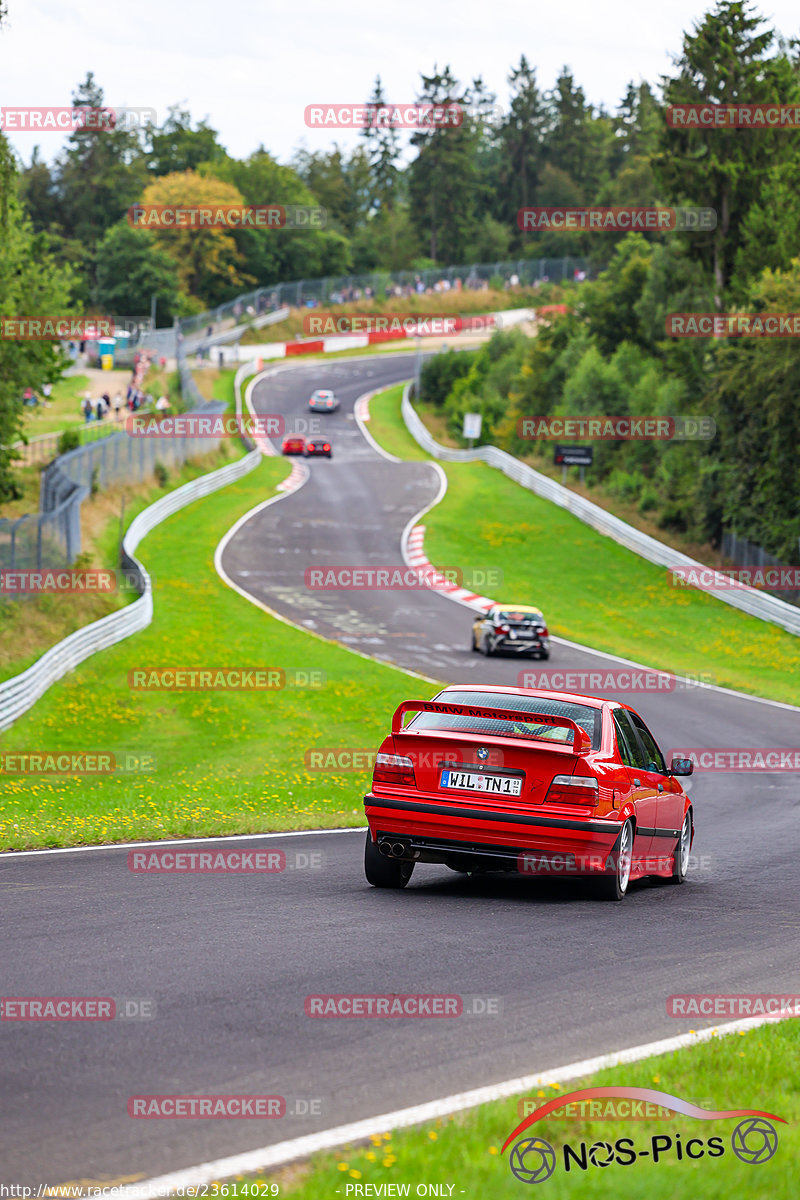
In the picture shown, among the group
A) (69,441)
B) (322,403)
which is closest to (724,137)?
(69,441)

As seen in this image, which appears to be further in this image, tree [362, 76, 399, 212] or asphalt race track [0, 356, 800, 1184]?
tree [362, 76, 399, 212]

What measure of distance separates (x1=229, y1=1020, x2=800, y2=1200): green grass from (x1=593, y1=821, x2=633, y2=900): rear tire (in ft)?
14.2

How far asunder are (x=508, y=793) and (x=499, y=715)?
68cm

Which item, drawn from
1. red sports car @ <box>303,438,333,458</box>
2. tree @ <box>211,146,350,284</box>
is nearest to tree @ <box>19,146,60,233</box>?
tree @ <box>211,146,350,284</box>

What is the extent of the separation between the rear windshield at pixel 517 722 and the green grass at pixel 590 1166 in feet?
14.8

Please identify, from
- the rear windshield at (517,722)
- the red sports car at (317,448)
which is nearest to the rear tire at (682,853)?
the rear windshield at (517,722)

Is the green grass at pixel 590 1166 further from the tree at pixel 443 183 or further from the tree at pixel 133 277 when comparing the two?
the tree at pixel 443 183

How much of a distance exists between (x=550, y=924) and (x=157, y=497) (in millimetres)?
44474

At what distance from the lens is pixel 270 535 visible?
4931 centimetres

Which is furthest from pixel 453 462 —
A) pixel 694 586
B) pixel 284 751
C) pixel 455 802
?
pixel 455 802

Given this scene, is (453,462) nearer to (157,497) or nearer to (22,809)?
(157,497)

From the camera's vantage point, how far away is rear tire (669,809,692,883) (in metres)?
11.6

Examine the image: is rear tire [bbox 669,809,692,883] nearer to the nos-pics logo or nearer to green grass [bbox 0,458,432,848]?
green grass [bbox 0,458,432,848]

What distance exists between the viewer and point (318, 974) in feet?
23.4
